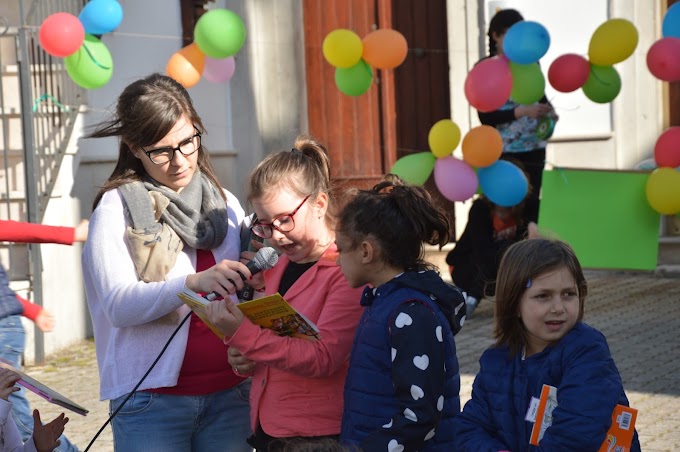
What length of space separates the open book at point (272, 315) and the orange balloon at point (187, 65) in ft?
17.4

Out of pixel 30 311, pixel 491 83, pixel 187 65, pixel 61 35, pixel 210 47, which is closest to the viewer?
pixel 30 311

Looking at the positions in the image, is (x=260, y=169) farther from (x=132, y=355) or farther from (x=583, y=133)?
(x=583, y=133)

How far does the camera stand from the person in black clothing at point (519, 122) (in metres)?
8.01

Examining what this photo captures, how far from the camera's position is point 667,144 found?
25.2ft

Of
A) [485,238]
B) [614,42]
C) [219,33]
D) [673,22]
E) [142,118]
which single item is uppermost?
[219,33]

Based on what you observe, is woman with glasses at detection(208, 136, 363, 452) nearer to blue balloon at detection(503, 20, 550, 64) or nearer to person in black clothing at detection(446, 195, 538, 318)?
blue balloon at detection(503, 20, 550, 64)

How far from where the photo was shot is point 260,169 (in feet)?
10.9

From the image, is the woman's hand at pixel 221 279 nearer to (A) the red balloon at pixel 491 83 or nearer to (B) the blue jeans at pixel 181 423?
(B) the blue jeans at pixel 181 423

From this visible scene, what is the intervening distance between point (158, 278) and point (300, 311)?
46 cm

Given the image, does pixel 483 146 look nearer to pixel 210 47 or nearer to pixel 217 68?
pixel 210 47

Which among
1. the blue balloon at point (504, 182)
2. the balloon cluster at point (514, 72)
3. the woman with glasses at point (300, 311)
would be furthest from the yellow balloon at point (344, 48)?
the woman with glasses at point (300, 311)

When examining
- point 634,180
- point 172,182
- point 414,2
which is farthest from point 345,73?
point 172,182

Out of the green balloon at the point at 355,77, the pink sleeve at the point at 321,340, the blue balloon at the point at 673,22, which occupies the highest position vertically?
the blue balloon at the point at 673,22

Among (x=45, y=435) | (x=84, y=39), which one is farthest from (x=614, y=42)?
(x=45, y=435)
